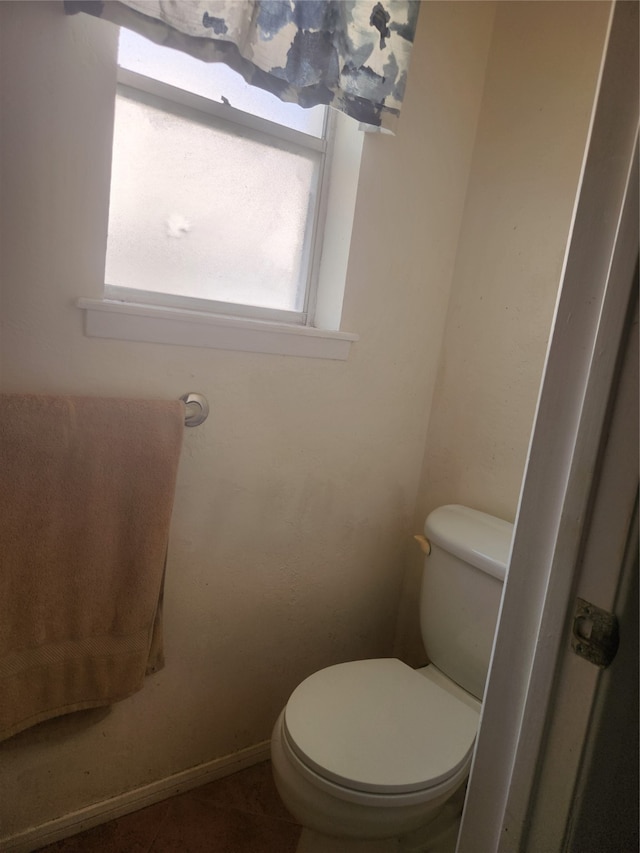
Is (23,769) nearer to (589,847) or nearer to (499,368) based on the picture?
(589,847)

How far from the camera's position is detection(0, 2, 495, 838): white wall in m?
1.08

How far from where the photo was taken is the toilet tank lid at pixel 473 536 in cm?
134

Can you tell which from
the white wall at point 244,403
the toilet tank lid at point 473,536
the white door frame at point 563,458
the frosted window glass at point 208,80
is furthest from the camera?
the toilet tank lid at point 473,536

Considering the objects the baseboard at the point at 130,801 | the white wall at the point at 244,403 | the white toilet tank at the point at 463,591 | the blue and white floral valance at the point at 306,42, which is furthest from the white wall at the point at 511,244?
the baseboard at the point at 130,801

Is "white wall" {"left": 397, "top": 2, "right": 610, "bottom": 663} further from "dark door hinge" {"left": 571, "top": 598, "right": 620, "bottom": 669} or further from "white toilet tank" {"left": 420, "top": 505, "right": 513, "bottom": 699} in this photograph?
"dark door hinge" {"left": 571, "top": 598, "right": 620, "bottom": 669}

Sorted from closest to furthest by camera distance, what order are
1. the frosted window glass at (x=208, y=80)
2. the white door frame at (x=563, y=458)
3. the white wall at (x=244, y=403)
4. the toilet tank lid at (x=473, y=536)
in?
the white door frame at (x=563, y=458), the white wall at (x=244, y=403), the frosted window glass at (x=208, y=80), the toilet tank lid at (x=473, y=536)

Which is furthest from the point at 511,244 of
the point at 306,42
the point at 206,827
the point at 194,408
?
the point at 206,827

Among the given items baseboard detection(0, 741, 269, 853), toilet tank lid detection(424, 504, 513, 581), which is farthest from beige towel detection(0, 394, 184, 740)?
toilet tank lid detection(424, 504, 513, 581)

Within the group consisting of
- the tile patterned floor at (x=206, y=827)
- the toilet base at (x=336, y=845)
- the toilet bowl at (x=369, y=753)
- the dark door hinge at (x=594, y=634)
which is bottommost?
the tile patterned floor at (x=206, y=827)

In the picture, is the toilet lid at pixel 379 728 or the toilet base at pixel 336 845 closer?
the toilet lid at pixel 379 728

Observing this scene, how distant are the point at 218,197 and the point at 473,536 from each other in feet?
3.41

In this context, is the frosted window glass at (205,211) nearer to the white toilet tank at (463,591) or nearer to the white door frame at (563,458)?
the white toilet tank at (463,591)

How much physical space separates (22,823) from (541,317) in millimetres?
1745

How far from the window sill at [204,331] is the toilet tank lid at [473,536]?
0.51 metres
